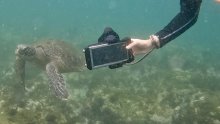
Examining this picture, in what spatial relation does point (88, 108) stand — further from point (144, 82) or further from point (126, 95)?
point (144, 82)

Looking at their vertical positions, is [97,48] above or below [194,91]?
above

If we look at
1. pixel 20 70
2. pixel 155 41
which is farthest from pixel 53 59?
pixel 155 41

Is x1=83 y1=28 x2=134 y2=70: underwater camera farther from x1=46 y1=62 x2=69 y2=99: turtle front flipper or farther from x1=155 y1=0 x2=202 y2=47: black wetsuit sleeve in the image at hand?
x1=46 y1=62 x2=69 y2=99: turtle front flipper

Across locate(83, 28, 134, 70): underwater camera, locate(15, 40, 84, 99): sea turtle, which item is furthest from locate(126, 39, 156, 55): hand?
locate(15, 40, 84, 99): sea turtle

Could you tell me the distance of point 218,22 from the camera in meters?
96.4

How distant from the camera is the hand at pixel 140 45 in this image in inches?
A: 146

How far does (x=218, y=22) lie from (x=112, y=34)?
99433 millimetres

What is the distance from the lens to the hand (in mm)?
3714

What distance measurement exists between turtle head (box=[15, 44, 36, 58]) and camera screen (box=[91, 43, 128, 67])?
17.3 feet

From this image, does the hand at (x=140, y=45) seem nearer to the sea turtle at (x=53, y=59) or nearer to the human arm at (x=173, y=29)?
the human arm at (x=173, y=29)

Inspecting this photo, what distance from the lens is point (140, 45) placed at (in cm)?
374

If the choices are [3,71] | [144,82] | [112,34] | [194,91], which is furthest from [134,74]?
[112,34]

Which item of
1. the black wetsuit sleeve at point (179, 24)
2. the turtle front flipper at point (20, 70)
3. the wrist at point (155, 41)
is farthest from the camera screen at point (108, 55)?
the turtle front flipper at point (20, 70)

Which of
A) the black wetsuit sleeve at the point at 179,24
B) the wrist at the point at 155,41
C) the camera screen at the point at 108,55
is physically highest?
the black wetsuit sleeve at the point at 179,24
